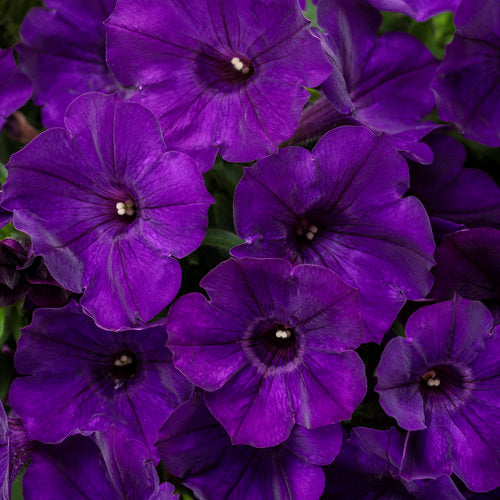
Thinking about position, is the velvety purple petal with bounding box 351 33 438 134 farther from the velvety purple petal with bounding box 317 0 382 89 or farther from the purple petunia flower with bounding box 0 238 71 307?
the purple petunia flower with bounding box 0 238 71 307

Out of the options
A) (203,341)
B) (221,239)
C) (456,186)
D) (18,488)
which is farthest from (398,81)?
(18,488)

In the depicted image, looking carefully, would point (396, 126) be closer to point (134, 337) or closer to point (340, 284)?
point (340, 284)

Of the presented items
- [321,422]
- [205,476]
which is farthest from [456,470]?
[205,476]

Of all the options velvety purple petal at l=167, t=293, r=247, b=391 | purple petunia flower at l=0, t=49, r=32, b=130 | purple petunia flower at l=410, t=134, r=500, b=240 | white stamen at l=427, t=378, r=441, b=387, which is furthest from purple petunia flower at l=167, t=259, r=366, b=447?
purple petunia flower at l=0, t=49, r=32, b=130

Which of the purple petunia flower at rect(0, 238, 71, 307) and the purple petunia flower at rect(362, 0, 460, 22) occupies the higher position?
the purple petunia flower at rect(362, 0, 460, 22)

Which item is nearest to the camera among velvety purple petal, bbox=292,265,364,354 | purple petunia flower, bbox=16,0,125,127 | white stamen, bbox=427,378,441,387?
velvety purple petal, bbox=292,265,364,354
